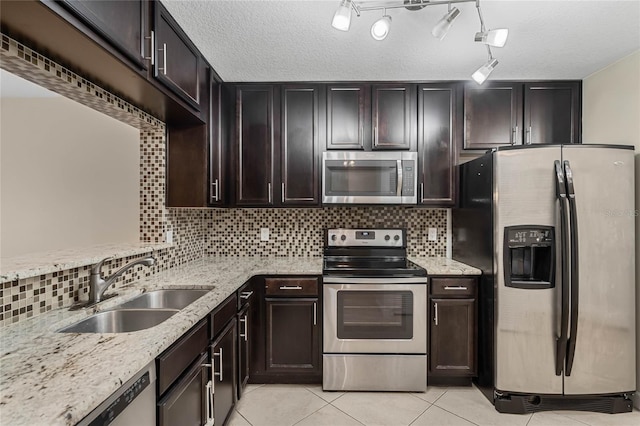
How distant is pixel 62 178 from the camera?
2594 millimetres

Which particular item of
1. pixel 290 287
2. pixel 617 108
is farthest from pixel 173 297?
pixel 617 108

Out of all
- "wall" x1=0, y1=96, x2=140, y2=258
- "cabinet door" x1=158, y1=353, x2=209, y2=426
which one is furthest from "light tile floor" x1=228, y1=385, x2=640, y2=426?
"wall" x1=0, y1=96, x2=140, y2=258

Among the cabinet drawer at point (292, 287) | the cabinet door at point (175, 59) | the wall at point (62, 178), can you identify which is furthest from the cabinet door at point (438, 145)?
the wall at point (62, 178)

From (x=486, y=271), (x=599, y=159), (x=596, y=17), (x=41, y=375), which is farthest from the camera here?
(x=486, y=271)

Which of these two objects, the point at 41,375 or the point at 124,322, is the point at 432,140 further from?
the point at 41,375

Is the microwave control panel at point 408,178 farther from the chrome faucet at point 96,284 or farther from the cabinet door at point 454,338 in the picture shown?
the chrome faucet at point 96,284

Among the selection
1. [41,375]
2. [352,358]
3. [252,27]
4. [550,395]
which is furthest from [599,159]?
[41,375]

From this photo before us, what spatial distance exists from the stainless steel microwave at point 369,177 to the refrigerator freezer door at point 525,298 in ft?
2.10

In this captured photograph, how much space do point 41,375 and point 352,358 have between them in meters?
1.86

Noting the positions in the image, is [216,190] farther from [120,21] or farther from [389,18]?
[389,18]

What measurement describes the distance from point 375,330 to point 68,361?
1.83 meters

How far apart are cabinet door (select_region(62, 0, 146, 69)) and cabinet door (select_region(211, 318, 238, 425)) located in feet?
4.72

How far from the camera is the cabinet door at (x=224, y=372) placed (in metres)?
1.63

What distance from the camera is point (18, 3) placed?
0.92 metres
